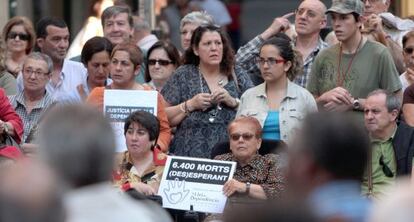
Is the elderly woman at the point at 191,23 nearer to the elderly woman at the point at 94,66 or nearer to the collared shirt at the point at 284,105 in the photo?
the elderly woman at the point at 94,66

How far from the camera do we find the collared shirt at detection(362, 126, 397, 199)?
384 inches

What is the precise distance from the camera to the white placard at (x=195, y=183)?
32.2 ft

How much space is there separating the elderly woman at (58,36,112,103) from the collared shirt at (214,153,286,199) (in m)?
2.14

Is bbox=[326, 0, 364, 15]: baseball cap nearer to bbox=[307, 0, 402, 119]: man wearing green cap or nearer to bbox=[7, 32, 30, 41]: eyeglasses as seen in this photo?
bbox=[307, 0, 402, 119]: man wearing green cap

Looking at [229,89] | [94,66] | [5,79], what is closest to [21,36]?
[5,79]

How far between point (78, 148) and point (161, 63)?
728 centimetres

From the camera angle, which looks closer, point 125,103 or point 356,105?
point 356,105

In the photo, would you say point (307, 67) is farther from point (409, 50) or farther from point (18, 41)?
point (18, 41)

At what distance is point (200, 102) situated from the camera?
422 inches

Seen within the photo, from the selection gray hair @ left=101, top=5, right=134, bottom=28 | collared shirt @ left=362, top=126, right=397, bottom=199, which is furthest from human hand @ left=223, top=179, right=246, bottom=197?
gray hair @ left=101, top=5, right=134, bottom=28

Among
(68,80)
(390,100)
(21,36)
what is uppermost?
(21,36)

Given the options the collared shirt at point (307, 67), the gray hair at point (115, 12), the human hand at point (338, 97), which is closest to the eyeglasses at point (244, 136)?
the human hand at point (338, 97)

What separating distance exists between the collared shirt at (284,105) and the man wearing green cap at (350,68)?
A: 0.24m

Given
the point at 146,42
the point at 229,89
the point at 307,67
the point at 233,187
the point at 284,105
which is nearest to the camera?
the point at 233,187
